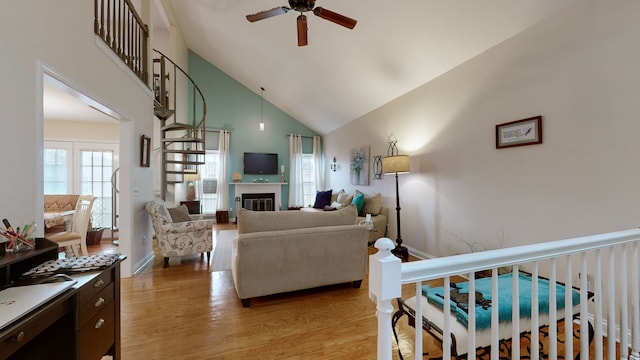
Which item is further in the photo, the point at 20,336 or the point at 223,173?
the point at 223,173

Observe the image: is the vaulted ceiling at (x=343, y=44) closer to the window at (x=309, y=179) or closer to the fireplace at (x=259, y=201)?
the window at (x=309, y=179)

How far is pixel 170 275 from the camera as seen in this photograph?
131 inches

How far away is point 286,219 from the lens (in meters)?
2.71

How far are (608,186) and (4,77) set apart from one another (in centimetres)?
406

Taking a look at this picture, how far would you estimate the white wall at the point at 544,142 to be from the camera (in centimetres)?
197

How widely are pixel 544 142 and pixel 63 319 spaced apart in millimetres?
3681

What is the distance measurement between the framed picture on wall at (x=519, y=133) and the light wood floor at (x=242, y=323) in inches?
73.7

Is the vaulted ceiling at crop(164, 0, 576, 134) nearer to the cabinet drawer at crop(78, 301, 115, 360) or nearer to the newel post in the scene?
the newel post

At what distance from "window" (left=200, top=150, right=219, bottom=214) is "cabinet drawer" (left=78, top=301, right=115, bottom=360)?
6.04 m

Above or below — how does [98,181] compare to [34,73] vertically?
below

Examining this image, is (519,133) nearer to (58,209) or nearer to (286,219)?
(286,219)

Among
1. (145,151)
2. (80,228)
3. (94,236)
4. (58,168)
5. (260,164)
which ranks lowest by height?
(94,236)

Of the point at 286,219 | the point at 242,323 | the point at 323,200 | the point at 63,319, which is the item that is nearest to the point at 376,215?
the point at 323,200

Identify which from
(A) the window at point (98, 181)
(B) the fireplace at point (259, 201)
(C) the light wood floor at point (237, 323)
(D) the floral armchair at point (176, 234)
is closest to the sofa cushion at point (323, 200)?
(B) the fireplace at point (259, 201)
